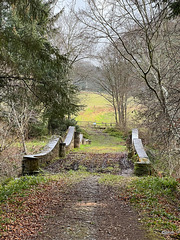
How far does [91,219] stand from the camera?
451 centimetres

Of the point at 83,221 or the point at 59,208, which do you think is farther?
the point at 59,208

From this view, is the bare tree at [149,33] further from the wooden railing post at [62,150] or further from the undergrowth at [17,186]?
the wooden railing post at [62,150]

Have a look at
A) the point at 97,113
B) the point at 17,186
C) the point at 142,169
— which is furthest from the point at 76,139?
the point at 97,113

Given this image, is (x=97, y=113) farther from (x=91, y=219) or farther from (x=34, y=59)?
(x=91, y=219)

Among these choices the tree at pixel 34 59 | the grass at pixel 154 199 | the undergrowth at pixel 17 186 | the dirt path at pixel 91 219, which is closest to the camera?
the dirt path at pixel 91 219

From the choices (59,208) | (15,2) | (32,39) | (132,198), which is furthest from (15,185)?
(15,2)

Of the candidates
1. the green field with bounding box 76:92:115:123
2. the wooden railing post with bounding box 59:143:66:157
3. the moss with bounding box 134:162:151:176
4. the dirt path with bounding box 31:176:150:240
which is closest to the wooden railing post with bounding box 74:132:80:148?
the wooden railing post with bounding box 59:143:66:157

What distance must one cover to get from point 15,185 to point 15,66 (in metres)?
3.18

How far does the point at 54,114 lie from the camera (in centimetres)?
646

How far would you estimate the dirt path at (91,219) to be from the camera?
3824 millimetres

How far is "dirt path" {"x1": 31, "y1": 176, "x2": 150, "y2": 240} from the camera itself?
151 inches

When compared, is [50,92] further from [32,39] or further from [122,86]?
[122,86]

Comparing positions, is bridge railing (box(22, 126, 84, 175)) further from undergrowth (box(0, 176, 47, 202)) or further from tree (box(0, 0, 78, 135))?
tree (box(0, 0, 78, 135))

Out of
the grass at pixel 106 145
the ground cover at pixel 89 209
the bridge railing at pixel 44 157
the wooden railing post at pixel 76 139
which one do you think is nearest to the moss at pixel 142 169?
the ground cover at pixel 89 209
